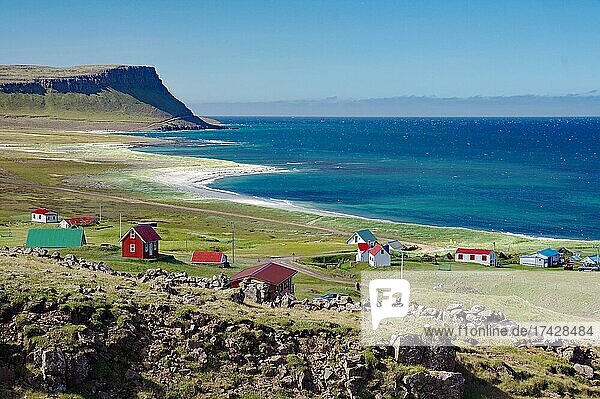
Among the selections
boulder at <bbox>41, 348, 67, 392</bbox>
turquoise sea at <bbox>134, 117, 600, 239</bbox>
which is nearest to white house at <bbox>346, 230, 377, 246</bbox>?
turquoise sea at <bbox>134, 117, 600, 239</bbox>

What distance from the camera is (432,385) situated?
22688mm

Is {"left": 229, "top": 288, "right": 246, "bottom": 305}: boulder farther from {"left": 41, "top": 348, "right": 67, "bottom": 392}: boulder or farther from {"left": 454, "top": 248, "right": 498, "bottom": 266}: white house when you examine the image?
{"left": 454, "top": 248, "right": 498, "bottom": 266}: white house

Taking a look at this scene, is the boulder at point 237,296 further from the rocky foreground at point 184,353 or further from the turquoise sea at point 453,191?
the turquoise sea at point 453,191

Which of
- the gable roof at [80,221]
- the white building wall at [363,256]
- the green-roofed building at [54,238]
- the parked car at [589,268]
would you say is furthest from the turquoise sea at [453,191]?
the green-roofed building at [54,238]

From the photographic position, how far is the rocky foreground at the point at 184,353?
21.1 metres

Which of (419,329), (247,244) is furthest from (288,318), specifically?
(247,244)

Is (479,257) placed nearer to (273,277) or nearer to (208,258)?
(208,258)

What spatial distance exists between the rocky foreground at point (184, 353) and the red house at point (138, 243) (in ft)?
86.9

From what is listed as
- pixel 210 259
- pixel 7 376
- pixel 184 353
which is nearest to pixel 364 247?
pixel 210 259

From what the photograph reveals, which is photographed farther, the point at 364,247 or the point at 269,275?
the point at 364,247

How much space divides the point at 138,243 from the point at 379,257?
2135 centimetres

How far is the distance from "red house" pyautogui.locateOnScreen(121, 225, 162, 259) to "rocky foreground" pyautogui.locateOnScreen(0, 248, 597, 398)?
2648cm

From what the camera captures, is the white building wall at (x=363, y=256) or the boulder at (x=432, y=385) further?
the white building wall at (x=363, y=256)

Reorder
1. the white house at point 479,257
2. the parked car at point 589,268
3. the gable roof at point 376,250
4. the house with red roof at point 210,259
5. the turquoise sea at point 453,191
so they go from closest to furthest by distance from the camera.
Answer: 1. the house with red roof at point 210,259
2. the gable roof at point 376,250
3. the parked car at point 589,268
4. the white house at point 479,257
5. the turquoise sea at point 453,191
